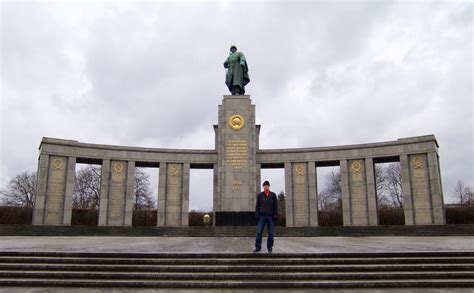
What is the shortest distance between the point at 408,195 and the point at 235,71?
50.3 feet

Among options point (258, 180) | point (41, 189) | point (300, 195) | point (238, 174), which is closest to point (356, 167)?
point (300, 195)

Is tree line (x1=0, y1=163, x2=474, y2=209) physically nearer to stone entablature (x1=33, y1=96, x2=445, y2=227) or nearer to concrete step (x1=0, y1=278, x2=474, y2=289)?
stone entablature (x1=33, y1=96, x2=445, y2=227)

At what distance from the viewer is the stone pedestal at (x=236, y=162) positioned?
25.5 metres

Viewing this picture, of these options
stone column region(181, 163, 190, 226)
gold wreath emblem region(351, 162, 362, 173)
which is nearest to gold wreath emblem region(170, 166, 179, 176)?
stone column region(181, 163, 190, 226)

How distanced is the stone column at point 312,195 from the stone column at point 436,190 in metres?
7.95

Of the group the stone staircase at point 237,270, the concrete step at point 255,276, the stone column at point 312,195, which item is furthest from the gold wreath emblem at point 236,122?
the concrete step at point 255,276

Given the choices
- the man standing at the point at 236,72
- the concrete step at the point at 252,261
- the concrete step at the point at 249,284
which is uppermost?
the man standing at the point at 236,72

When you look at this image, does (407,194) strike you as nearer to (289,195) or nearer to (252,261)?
(289,195)

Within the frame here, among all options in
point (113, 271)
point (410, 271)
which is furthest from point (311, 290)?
point (113, 271)

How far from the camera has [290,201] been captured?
28688 millimetres

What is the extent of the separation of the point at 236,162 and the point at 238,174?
870mm

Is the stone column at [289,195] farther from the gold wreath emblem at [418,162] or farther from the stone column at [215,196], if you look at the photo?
the gold wreath emblem at [418,162]

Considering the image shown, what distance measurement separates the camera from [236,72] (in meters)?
27.9

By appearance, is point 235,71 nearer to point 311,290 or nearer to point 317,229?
point 317,229
